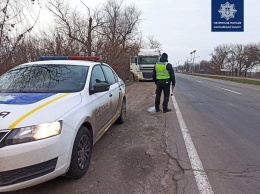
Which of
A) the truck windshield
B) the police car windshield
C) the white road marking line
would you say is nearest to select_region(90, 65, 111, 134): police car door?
the police car windshield

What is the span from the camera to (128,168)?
423 centimetres

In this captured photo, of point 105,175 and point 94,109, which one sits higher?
point 94,109

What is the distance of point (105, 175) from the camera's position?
3.97m

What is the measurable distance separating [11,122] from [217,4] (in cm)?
1839

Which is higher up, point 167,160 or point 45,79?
point 45,79

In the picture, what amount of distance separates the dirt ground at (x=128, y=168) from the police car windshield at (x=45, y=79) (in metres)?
1.30

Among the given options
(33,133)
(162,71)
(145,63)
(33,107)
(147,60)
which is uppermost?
(147,60)

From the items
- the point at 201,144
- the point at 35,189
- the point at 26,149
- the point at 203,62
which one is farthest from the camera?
the point at 203,62

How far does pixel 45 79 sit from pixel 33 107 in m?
1.33

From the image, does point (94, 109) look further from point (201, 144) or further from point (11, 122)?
point (201, 144)

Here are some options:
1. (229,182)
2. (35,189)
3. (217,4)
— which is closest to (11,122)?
(35,189)

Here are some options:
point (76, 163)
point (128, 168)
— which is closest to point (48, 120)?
point (76, 163)

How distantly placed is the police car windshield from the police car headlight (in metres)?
1.10

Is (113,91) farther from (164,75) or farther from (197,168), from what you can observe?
(164,75)
